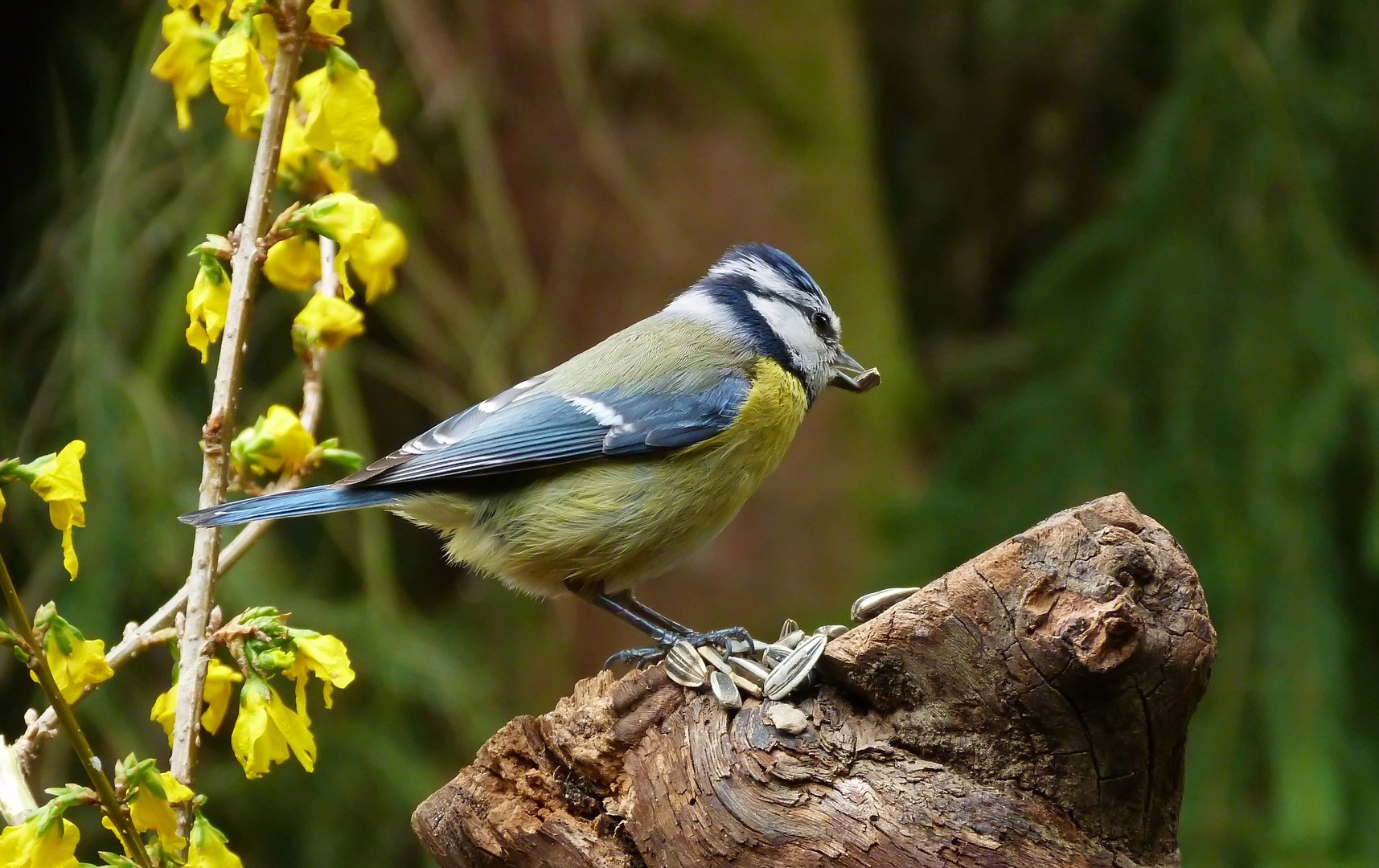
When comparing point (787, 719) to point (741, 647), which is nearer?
point (787, 719)

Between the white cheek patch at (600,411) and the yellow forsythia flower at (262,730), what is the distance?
3.00 feet

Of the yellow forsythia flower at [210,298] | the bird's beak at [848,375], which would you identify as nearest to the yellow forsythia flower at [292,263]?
the yellow forsythia flower at [210,298]

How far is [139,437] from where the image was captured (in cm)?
255

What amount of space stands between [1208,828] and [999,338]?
1948 mm

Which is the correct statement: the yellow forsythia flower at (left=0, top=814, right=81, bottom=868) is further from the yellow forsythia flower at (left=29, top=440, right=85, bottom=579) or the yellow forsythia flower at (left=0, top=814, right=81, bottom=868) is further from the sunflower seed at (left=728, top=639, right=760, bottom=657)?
the sunflower seed at (left=728, top=639, right=760, bottom=657)

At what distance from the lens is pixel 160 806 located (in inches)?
42.9

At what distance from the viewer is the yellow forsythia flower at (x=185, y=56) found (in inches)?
55.8

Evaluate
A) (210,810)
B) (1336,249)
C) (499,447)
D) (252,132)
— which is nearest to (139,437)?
(210,810)

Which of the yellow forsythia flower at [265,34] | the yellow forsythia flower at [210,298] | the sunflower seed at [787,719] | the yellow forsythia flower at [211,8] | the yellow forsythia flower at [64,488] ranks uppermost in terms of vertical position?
the yellow forsythia flower at [265,34]

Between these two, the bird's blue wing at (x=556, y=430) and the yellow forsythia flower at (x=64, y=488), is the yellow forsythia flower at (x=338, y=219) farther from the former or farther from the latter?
the bird's blue wing at (x=556, y=430)

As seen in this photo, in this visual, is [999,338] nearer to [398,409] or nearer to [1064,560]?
[398,409]

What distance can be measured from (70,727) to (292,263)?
63cm

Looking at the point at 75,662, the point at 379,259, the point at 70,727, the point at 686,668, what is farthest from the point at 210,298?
the point at 686,668

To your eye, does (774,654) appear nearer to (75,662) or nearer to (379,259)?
(379,259)
